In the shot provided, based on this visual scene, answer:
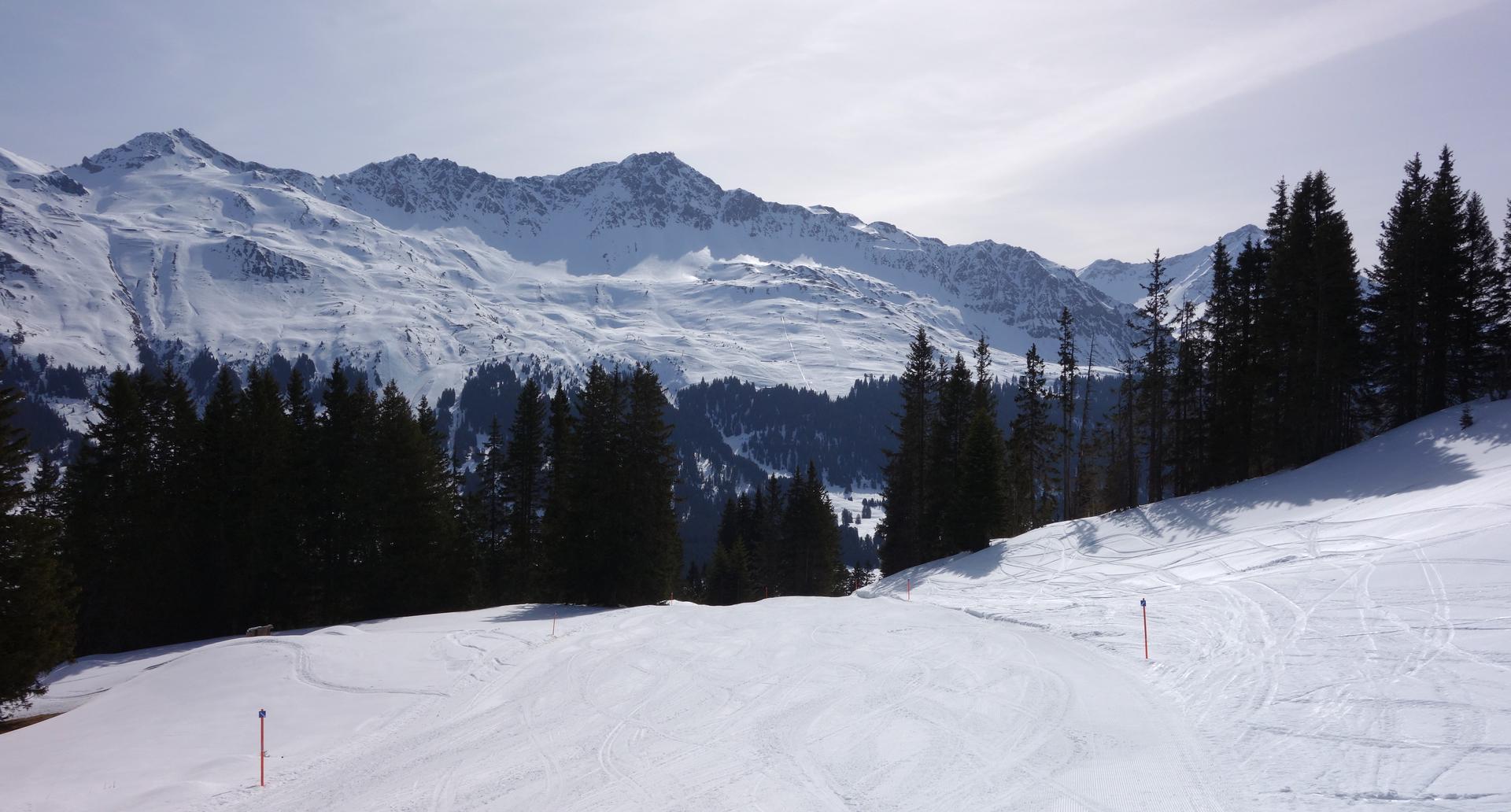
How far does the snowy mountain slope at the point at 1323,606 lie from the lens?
10320 mm

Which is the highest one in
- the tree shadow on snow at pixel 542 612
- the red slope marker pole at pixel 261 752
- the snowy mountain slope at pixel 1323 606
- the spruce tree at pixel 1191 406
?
the spruce tree at pixel 1191 406

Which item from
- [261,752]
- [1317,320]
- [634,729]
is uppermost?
[1317,320]

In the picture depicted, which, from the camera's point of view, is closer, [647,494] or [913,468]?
[647,494]

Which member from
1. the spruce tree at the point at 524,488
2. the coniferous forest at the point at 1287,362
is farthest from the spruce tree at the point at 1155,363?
the spruce tree at the point at 524,488

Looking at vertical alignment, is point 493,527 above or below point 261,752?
below

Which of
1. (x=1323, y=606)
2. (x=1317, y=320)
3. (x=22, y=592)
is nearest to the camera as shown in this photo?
(x=1323, y=606)

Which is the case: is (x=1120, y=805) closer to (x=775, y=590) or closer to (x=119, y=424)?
(x=119, y=424)

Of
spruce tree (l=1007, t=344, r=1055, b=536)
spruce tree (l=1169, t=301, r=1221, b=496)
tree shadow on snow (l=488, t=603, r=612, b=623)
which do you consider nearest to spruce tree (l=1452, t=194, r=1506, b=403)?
spruce tree (l=1169, t=301, r=1221, b=496)

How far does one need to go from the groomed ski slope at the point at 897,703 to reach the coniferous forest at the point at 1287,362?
12469 millimetres

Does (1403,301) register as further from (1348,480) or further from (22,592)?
(22,592)

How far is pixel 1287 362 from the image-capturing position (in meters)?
38.9

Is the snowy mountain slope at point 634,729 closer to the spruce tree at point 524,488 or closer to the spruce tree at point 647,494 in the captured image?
the spruce tree at point 647,494

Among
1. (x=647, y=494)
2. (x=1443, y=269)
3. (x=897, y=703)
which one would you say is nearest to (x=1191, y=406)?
(x=1443, y=269)

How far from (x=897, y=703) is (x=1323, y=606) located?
11.0m
